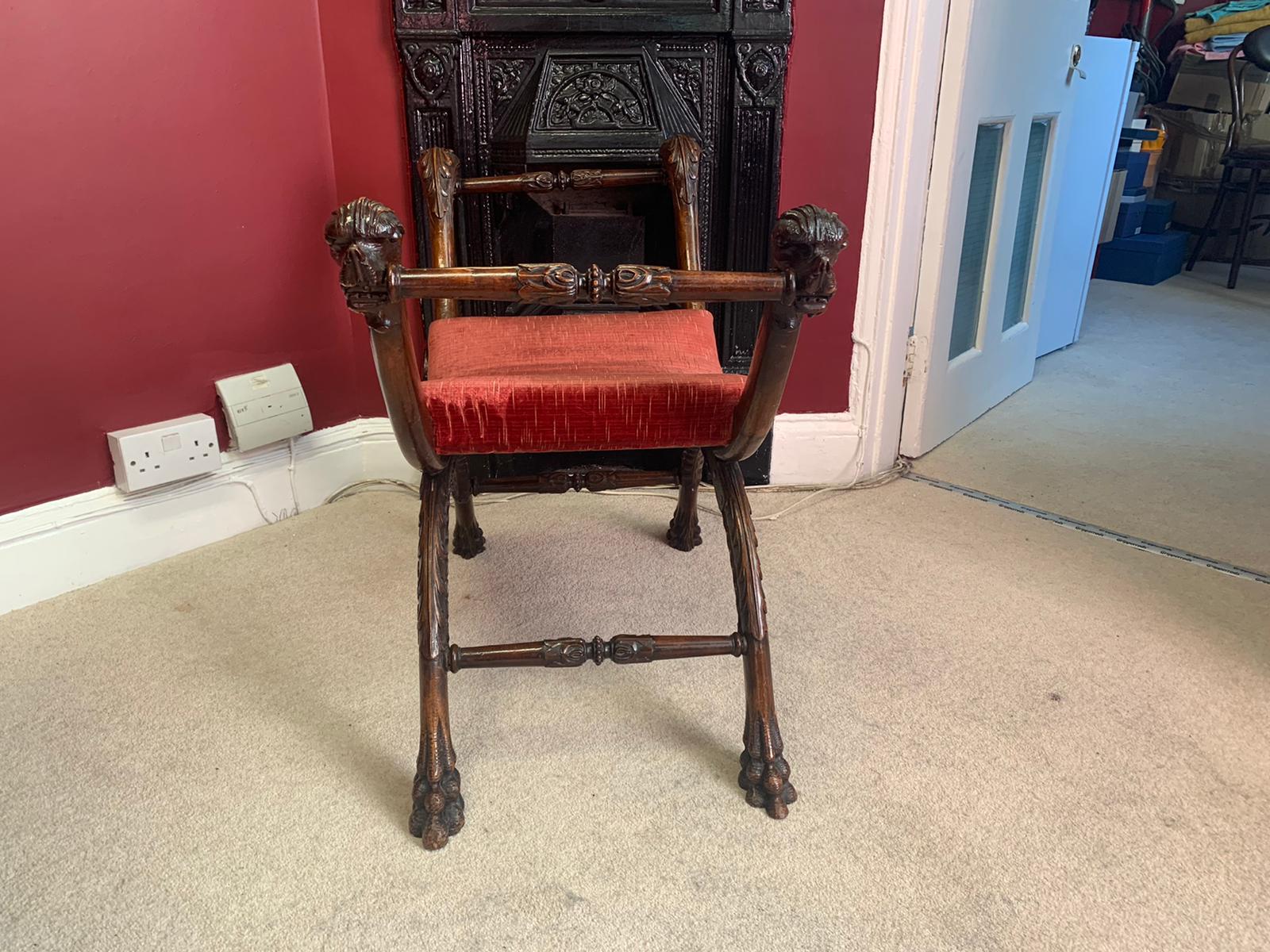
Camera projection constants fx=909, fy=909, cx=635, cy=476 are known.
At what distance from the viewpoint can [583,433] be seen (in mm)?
1021

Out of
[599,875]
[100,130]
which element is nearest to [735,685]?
[599,875]

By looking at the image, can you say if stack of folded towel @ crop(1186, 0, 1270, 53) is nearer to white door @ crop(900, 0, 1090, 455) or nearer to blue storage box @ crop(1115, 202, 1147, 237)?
blue storage box @ crop(1115, 202, 1147, 237)

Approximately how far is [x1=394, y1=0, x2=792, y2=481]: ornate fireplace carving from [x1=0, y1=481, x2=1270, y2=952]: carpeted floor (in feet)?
2.01

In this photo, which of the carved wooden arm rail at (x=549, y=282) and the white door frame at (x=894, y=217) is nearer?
the carved wooden arm rail at (x=549, y=282)

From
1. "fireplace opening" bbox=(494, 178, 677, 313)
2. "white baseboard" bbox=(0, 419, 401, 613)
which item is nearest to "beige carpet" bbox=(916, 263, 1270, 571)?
"fireplace opening" bbox=(494, 178, 677, 313)

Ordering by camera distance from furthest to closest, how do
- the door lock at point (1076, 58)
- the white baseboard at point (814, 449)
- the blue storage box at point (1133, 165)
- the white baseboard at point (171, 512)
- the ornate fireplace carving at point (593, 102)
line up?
the blue storage box at point (1133, 165) < the door lock at point (1076, 58) < the white baseboard at point (814, 449) < the ornate fireplace carving at point (593, 102) < the white baseboard at point (171, 512)

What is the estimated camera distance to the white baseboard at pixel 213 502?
57.9 inches

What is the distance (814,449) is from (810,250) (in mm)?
1168

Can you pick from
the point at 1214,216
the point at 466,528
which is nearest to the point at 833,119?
the point at 466,528

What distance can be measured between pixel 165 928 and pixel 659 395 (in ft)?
2.42

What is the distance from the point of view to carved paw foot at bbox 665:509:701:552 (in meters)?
1.64

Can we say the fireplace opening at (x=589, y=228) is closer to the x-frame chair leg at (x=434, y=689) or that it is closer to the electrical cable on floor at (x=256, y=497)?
the electrical cable on floor at (x=256, y=497)

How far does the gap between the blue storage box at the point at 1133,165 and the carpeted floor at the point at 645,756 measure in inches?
118

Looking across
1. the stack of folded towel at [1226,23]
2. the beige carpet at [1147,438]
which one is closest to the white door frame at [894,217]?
the beige carpet at [1147,438]
